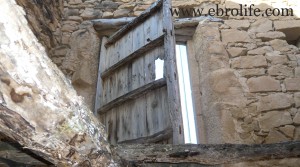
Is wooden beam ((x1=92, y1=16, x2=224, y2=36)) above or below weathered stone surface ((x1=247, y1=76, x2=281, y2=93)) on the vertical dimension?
above

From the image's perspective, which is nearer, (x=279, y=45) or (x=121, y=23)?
(x=279, y=45)

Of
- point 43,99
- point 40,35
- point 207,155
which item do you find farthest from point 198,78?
point 43,99

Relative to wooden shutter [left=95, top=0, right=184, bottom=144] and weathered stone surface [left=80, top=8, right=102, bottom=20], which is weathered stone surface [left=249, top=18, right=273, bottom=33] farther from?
weathered stone surface [left=80, top=8, right=102, bottom=20]

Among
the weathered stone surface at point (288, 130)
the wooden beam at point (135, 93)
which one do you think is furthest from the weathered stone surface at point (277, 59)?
the wooden beam at point (135, 93)

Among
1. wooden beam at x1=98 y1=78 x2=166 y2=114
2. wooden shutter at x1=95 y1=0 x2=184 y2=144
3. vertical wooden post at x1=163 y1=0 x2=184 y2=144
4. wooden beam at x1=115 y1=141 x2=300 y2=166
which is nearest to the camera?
wooden beam at x1=115 y1=141 x2=300 y2=166

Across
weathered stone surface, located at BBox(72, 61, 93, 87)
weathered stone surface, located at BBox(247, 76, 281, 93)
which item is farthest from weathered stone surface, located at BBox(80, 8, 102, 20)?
weathered stone surface, located at BBox(247, 76, 281, 93)

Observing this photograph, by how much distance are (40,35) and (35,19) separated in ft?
0.60

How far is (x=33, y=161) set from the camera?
4.46 ft

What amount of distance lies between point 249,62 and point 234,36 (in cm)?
34

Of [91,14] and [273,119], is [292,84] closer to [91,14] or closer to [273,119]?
[273,119]

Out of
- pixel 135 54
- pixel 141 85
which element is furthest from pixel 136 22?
pixel 141 85

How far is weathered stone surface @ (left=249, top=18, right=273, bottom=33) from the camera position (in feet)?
9.66

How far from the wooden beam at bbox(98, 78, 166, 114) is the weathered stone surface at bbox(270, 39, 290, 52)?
1.42m

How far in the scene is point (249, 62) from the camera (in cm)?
273
